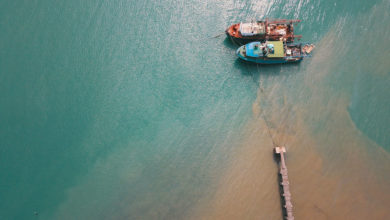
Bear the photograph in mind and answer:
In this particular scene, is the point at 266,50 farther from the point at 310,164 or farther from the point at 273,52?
the point at 310,164

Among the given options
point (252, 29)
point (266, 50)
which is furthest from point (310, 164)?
point (252, 29)

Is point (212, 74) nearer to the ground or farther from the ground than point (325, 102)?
farther from the ground

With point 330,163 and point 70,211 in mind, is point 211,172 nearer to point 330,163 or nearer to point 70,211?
point 330,163

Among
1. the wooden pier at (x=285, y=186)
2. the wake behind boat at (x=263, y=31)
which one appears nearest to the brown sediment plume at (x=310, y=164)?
the wooden pier at (x=285, y=186)

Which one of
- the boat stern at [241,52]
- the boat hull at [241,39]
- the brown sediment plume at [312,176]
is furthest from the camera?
the boat hull at [241,39]

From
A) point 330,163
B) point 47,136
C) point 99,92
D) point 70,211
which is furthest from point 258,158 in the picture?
point 47,136

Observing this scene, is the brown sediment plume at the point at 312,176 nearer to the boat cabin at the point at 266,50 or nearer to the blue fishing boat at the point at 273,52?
the blue fishing boat at the point at 273,52

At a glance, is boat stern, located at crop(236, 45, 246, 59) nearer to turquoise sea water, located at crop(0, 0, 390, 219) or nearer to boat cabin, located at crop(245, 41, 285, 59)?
boat cabin, located at crop(245, 41, 285, 59)
